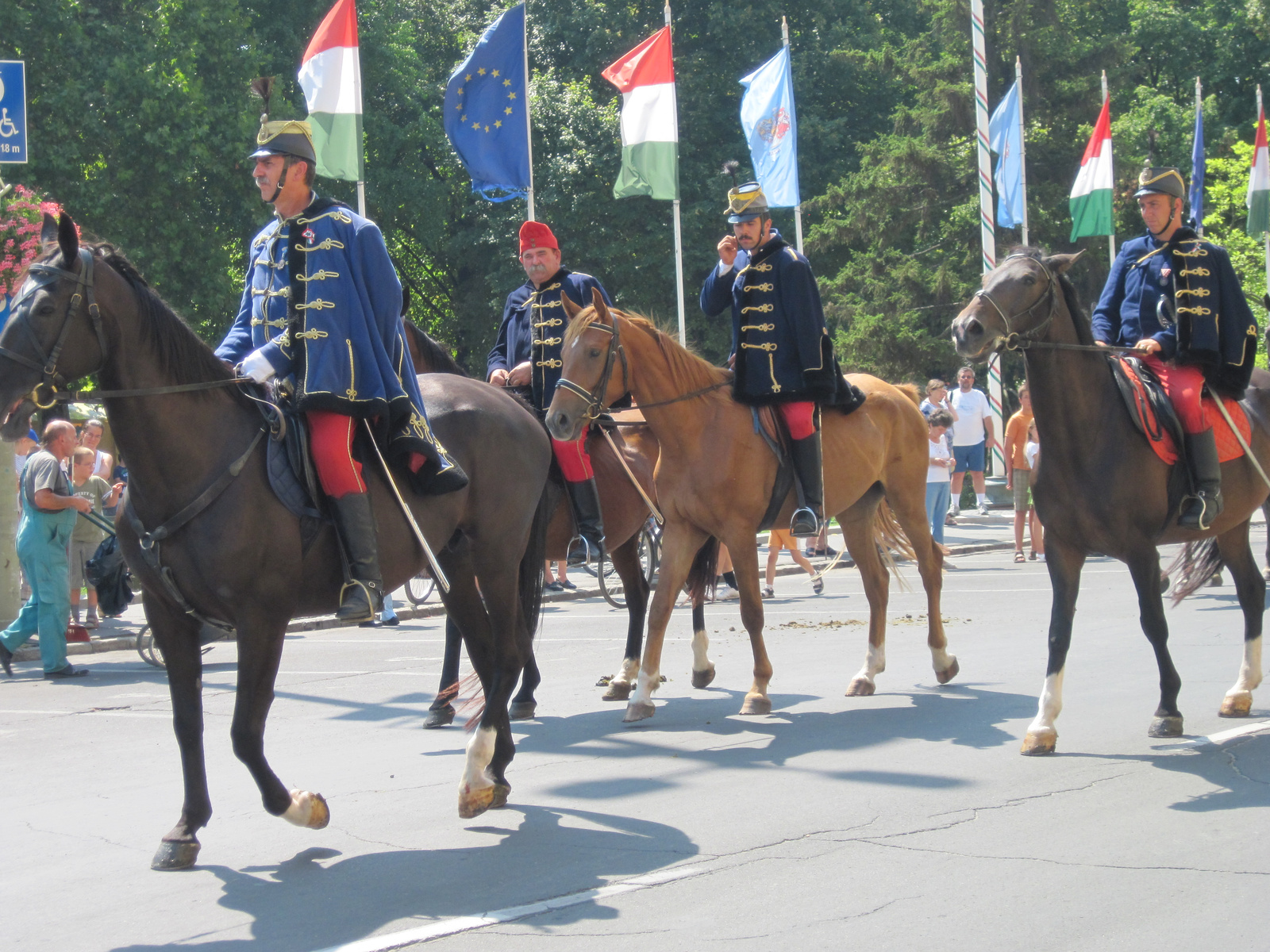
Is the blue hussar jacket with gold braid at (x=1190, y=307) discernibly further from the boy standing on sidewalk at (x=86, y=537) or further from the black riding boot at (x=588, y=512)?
the boy standing on sidewalk at (x=86, y=537)

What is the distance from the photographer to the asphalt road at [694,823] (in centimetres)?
465

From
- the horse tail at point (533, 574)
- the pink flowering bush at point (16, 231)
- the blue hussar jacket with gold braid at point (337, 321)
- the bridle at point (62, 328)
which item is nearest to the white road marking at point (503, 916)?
the blue hussar jacket with gold braid at point (337, 321)

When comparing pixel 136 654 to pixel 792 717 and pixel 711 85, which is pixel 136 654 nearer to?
pixel 792 717

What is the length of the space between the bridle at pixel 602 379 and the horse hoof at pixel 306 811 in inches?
121

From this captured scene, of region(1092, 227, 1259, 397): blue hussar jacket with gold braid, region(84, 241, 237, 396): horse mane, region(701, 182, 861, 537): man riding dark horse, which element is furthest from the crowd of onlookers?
region(84, 241, 237, 396): horse mane

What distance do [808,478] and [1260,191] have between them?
27774 millimetres

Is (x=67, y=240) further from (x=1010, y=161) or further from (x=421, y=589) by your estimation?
(x=1010, y=161)

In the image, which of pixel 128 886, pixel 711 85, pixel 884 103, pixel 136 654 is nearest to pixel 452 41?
pixel 711 85

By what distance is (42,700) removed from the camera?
10.4 m

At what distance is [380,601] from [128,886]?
4.82ft

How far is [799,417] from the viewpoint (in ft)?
29.2

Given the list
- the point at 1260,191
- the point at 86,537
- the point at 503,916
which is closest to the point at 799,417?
the point at 503,916

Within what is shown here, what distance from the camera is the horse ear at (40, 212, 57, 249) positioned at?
5242 mm

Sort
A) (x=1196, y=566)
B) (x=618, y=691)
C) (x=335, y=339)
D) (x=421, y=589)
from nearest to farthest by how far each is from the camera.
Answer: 1. (x=335, y=339)
2. (x=618, y=691)
3. (x=1196, y=566)
4. (x=421, y=589)
